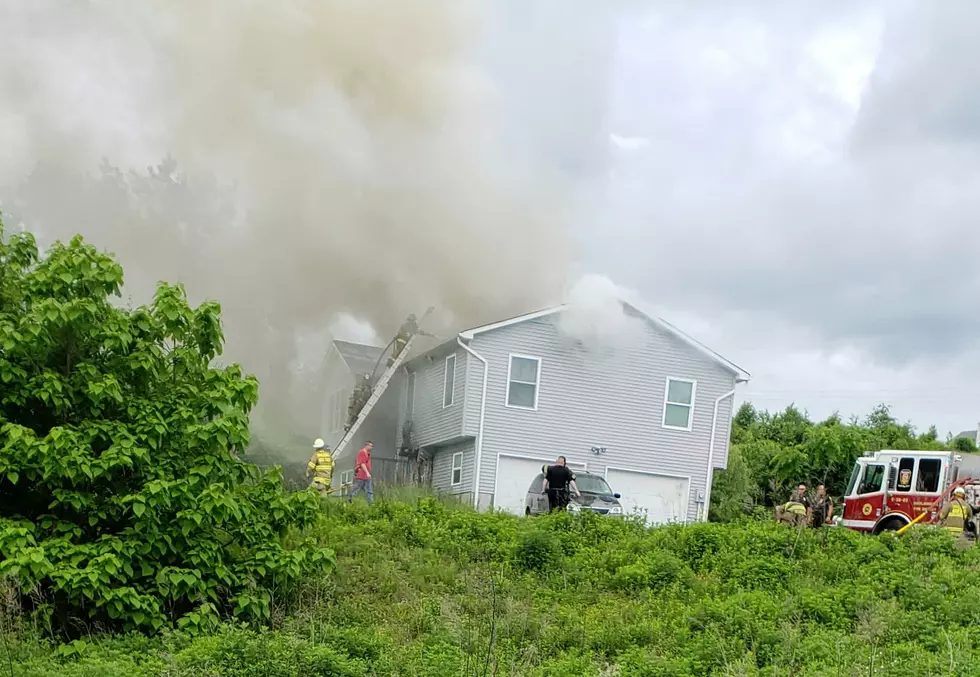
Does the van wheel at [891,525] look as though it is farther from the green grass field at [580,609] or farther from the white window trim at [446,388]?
the white window trim at [446,388]

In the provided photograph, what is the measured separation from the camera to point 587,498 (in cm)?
2145

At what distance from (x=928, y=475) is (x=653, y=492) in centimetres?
654

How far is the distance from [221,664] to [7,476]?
3.34m

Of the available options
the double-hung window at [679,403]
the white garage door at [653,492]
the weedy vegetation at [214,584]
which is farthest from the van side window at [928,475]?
the weedy vegetation at [214,584]

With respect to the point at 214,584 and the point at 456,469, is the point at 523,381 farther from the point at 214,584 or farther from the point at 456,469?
the point at 214,584

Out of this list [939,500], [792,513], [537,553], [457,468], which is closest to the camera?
[537,553]

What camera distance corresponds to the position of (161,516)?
11.8 meters

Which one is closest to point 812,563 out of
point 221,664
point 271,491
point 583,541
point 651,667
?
point 583,541

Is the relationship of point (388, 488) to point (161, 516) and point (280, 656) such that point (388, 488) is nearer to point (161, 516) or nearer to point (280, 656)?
point (161, 516)

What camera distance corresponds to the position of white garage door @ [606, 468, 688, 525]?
1006 inches

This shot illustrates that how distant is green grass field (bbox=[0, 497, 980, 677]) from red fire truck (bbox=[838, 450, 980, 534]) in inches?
208

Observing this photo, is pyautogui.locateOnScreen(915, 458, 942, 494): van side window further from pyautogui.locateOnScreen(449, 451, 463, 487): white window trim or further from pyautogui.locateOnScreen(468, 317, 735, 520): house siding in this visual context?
pyautogui.locateOnScreen(449, 451, 463, 487): white window trim

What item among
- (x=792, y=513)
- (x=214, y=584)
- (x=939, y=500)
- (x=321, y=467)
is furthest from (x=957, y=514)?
(x=214, y=584)

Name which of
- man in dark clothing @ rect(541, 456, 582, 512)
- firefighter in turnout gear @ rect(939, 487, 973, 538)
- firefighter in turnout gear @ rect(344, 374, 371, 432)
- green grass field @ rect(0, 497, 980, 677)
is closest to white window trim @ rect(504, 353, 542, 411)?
firefighter in turnout gear @ rect(344, 374, 371, 432)
